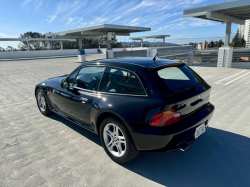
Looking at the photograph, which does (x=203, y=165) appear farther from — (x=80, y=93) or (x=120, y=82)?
(x=80, y=93)

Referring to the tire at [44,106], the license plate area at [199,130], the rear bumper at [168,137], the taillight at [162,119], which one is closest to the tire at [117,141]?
the rear bumper at [168,137]

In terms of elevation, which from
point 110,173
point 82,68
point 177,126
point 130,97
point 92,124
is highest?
point 82,68

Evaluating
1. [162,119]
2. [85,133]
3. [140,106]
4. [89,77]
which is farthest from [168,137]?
[85,133]

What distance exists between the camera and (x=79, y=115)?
10.7ft

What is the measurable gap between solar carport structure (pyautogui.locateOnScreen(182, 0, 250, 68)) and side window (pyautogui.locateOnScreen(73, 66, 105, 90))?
12509 mm

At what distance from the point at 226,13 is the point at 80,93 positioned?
583 inches

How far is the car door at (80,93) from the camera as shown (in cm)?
307

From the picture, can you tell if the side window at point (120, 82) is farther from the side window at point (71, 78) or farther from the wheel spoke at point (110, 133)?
the side window at point (71, 78)

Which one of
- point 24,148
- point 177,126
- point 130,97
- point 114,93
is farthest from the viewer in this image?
point 24,148

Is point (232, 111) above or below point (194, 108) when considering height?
below

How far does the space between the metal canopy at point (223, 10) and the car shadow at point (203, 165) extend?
468 inches

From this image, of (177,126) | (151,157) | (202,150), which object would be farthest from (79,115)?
(202,150)

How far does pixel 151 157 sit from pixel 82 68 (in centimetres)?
208

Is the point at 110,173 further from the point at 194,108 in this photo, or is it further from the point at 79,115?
the point at 194,108
